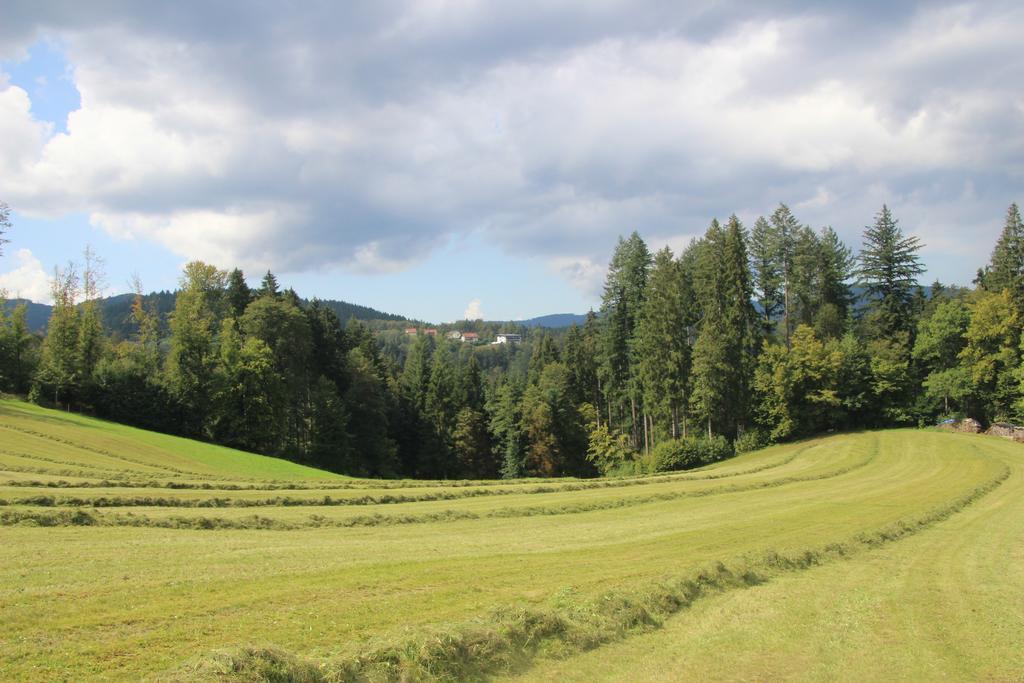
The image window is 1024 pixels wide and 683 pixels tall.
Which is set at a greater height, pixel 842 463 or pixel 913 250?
pixel 913 250

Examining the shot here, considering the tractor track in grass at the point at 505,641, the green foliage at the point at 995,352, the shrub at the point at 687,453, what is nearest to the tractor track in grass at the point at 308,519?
the tractor track in grass at the point at 505,641

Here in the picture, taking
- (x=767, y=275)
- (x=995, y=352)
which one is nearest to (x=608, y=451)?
(x=767, y=275)

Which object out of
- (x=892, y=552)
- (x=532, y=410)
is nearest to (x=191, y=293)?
(x=532, y=410)

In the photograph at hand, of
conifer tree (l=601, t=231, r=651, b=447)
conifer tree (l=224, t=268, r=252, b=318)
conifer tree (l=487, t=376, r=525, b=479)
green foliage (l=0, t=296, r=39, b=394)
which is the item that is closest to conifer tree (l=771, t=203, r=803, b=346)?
conifer tree (l=601, t=231, r=651, b=447)

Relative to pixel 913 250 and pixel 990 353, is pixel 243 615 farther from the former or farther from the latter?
pixel 913 250

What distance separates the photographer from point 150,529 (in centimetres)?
1725

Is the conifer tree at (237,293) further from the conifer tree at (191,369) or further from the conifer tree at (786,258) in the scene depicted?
the conifer tree at (786,258)

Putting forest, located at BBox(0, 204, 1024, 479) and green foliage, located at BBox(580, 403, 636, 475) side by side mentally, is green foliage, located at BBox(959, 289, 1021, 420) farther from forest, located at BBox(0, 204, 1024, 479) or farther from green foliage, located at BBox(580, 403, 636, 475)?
green foliage, located at BBox(580, 403, 636, 475)

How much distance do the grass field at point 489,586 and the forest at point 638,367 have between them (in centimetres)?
3569

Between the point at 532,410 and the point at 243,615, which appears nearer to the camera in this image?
the point at 243,615

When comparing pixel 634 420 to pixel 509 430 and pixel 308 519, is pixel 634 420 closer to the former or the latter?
pixel 509 430

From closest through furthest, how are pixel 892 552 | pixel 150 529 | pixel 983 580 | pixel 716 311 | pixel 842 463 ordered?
pixel 983 580
pixel 150 529
pixel 892 552
pixel 842 463
pixel 716 311

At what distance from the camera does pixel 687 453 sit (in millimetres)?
58938

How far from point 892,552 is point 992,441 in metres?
45.0
